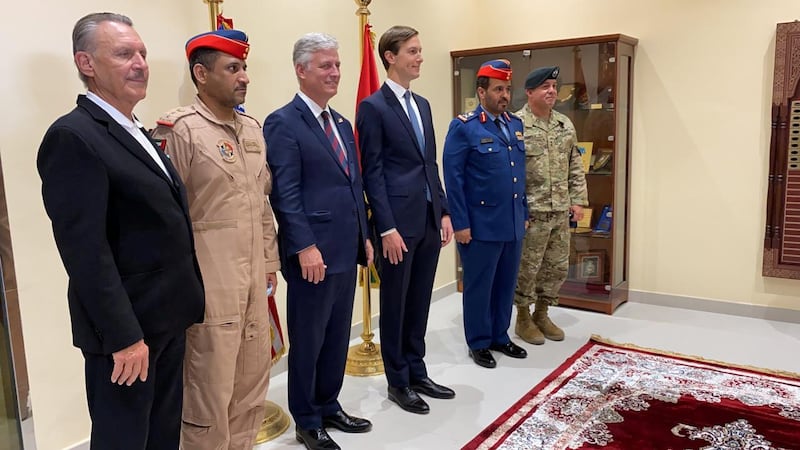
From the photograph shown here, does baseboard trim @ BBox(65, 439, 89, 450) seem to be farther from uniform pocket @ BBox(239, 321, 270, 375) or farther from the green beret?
the green beret

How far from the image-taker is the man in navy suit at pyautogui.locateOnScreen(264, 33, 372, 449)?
7.59 feet

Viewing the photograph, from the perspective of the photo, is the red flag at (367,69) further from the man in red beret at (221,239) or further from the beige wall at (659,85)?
the man in red beret at (221,239)

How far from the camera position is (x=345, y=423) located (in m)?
2.67

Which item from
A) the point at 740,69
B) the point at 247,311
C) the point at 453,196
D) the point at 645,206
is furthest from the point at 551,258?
the point at 247,311

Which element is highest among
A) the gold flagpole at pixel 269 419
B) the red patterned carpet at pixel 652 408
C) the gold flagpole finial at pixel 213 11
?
the gold flagpole finial at pixel 213 11

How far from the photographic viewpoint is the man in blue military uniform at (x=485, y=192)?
3.26m

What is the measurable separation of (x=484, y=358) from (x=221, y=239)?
6.26 ft

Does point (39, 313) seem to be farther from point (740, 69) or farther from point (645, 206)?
point (740, 69)

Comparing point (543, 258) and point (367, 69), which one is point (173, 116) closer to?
point (367, 69)

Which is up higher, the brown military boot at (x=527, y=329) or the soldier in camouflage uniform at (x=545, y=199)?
the soldier in camouflage uniform at (x=545, y=199)

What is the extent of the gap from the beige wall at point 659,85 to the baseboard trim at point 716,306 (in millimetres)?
43

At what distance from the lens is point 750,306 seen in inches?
164

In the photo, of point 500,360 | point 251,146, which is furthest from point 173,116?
point 500,360

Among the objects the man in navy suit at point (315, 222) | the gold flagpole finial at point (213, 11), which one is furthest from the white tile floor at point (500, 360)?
the gold flagpole finial at point (213, 11)
